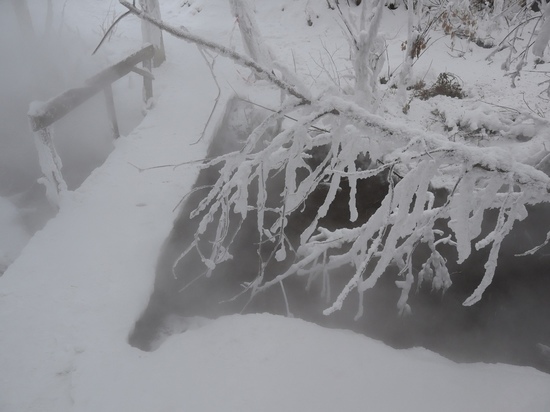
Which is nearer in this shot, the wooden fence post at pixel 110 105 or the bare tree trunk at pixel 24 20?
the wooden fence post at pixel 110 105

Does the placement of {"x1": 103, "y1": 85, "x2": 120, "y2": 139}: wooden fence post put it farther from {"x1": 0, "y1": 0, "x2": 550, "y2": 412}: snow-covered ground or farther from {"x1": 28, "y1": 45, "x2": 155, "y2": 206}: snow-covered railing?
{"x1": 0, "y1": 0, "x2": 550, "y2": 412}: snow-covered ground

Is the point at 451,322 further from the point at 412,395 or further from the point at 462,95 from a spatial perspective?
the point at 462,95

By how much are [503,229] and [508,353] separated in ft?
8.86

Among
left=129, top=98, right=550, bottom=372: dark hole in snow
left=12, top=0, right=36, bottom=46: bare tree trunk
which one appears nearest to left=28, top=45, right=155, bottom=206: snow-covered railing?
left=129, top=98, right=550, bottom=372: dark hole in snow

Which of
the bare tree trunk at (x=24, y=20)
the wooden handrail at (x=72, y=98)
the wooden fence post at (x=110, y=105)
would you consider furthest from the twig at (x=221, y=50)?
the bare tree trunk at (x=24, y=20)

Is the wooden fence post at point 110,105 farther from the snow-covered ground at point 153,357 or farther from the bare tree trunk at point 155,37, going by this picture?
the bare tree trunk at point 155,37

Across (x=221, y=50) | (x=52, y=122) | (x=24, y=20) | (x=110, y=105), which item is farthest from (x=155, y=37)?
(x=221, y=50)

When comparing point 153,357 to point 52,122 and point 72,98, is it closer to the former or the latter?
point 52,122

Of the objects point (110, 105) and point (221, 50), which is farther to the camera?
point (110, 105)

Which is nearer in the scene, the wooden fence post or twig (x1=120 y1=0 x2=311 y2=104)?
twig (x1=120 y1=0 x2=311 y2=104)

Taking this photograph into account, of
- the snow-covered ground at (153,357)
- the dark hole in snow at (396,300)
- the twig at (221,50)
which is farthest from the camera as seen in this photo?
the dark hole in snow at (396,300)

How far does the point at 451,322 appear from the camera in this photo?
3.77 meters

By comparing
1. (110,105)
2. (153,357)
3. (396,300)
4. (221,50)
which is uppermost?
(221,50)

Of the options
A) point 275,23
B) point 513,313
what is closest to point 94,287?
point 513,313
